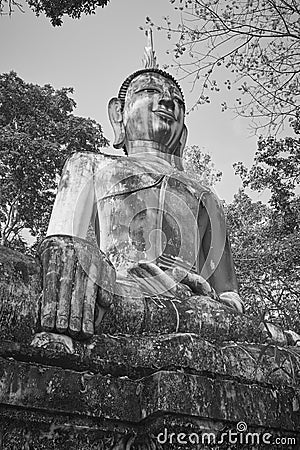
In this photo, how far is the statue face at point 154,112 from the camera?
5500 mm

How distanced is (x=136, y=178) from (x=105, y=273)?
1918 millimetres

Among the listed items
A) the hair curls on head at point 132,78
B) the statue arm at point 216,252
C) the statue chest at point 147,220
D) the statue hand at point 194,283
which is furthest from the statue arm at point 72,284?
the hair curls on head at point 132,78

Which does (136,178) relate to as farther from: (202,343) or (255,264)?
(255,264)

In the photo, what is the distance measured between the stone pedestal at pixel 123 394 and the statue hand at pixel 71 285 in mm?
59

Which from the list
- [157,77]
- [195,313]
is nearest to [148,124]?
[157,77]

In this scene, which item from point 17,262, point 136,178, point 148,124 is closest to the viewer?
point 17,262

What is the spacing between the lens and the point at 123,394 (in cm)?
249

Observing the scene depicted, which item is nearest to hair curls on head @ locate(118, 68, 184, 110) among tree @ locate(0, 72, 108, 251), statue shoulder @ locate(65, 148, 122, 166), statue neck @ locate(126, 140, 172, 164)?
statue neck @ locate(126, 140, 172, 164)

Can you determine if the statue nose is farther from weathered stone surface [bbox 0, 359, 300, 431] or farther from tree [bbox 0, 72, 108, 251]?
tree [bbox 0, 72, 108, 251]

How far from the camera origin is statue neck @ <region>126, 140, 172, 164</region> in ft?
18.0

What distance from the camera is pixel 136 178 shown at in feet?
15.8

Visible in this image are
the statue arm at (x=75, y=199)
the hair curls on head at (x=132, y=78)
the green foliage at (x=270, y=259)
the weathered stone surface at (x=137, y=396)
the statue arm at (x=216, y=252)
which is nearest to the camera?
the weathered stone surface at (x=137, y=396)

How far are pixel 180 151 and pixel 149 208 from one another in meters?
1.35

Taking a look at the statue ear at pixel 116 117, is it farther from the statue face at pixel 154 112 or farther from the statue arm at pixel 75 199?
the statue arm at pixel 75 199
